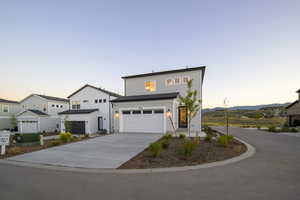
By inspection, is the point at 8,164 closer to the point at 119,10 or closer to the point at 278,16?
the point at 119,10

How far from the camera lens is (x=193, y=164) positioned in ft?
15.0

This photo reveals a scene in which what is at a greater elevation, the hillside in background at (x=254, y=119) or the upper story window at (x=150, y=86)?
the upper story window at (x=150, y=86)

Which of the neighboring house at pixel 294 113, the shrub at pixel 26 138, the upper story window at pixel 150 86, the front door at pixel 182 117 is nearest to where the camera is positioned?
the shrub at pixel 26 138

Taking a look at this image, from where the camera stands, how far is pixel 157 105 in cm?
1218

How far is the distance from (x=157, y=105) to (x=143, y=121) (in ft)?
7.79

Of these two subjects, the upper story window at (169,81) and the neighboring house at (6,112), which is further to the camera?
the neighboring house at (6,112)

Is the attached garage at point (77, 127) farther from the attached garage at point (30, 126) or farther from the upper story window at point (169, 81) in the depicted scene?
the upper story window at point (169, 81)

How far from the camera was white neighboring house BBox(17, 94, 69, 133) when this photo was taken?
17688mm

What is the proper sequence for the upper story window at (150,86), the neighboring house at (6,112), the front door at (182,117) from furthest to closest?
the neighboring house at (6,112)
the upper story window at (150,86)
the front door at (182,117)

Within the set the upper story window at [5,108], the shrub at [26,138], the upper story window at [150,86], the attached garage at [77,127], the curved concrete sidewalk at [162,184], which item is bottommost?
the attached garage at [77,127]

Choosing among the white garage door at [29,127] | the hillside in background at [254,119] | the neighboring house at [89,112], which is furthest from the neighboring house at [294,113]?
the white garage door at [29,127]

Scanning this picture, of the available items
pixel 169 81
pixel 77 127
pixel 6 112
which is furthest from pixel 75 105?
pixel 6 112

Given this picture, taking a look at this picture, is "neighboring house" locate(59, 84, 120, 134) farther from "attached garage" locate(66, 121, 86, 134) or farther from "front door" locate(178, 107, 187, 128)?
"front door" locate(178, 107, 187, 128)

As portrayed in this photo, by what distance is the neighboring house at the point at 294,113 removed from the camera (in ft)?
55.4
